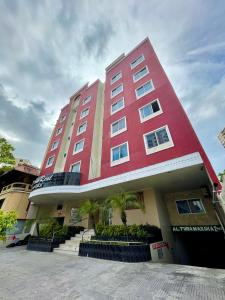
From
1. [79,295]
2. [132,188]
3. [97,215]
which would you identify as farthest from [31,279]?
[97,215]

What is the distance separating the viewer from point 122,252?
8406 millimetres

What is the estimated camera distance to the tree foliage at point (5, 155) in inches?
378

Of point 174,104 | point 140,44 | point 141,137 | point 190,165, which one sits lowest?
point 190,165

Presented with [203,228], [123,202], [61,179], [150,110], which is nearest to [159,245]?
[123,202]

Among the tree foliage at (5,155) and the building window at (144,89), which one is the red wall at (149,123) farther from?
the tree foliage at (5,155)

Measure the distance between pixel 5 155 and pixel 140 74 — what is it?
53.4ft

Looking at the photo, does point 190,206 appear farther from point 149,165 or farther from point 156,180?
point 149,165

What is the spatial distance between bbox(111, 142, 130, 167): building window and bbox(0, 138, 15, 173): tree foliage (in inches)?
309

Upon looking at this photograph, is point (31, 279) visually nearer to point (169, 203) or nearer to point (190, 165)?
point (190, 165)

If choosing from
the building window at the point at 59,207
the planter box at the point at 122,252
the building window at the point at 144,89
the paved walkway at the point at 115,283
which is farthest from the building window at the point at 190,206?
the building window at the point at 59,207

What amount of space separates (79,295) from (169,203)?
38.0ft

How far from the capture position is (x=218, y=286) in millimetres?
4547

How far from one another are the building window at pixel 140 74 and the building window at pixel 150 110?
5.19 meters

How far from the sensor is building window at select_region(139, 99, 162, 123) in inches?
517
